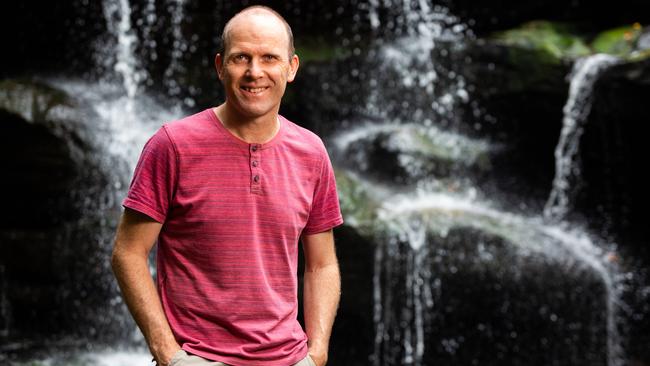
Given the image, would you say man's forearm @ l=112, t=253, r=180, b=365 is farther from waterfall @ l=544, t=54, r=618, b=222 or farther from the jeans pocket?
waterfall @ l=544, t=54, r=618, b=222

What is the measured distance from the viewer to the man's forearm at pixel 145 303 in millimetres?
2025

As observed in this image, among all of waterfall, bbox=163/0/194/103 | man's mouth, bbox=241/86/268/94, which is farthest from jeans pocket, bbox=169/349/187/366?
waterfall, bbox=163/0/194/103

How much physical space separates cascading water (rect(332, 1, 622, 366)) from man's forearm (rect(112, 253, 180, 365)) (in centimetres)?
451

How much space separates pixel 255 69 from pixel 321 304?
75 cm

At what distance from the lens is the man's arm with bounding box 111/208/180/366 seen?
6.66 ft

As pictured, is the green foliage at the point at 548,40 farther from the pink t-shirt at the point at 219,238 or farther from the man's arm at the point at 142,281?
the man's arm at the point at 142,281

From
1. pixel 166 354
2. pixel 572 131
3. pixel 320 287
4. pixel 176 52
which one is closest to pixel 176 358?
pixel 166 354

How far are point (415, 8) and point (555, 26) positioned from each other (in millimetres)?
1753

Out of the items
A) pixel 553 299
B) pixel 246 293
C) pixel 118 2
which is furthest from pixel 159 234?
pixel 118 2

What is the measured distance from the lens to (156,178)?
80.8 inches

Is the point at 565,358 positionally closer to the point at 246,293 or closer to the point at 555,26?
the point at 555,26

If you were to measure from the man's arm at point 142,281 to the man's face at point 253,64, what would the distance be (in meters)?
0.40

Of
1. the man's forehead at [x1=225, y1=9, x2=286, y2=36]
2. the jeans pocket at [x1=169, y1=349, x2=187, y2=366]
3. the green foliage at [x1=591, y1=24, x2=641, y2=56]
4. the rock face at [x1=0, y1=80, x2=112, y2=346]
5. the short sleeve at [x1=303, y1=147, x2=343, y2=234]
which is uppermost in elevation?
the green foliage at [x1=591, y1=24, x2=641, y2=56]

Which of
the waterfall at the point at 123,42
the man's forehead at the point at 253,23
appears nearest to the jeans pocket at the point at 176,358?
the man's forehead at the point at 253,23
